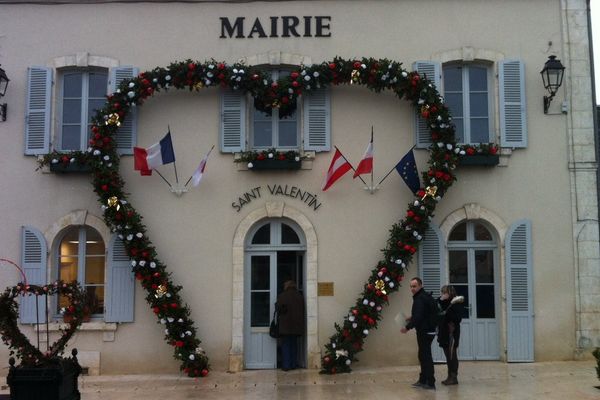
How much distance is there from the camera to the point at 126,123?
11.4 meters

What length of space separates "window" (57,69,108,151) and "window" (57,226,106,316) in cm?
147

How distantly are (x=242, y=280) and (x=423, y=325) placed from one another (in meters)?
3.29

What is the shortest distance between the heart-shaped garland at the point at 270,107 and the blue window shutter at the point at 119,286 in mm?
392

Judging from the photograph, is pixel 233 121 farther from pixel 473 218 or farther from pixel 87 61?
pixel 473 218

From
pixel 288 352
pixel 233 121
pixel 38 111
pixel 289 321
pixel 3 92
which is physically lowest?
pixel 288 352

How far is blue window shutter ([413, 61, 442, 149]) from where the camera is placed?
37.0ft

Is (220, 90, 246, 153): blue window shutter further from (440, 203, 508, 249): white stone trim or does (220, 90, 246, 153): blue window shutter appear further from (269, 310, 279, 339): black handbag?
(440, 203, 508, 249): white stone trim

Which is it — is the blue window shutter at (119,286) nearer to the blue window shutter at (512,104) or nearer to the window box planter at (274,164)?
the window box planter at (274,164)

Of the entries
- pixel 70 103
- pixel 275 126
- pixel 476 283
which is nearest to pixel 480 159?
pixel 476 283

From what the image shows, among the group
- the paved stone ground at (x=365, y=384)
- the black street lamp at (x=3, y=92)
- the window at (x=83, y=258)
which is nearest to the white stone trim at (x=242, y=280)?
the paved stone ground at (x=365, y=384)

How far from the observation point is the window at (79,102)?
11500mm

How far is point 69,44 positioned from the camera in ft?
37.8

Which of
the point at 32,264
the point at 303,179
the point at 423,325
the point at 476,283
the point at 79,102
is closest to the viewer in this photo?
the point at 423,325

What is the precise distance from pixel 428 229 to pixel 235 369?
3.82m
